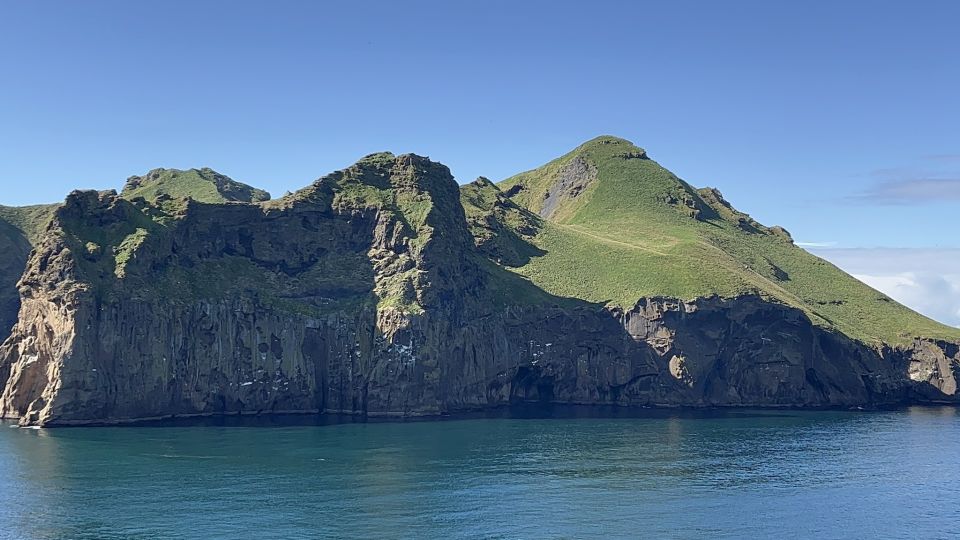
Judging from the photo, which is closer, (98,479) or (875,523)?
(875,523)

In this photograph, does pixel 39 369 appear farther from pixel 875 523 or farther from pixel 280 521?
pixel 875 523

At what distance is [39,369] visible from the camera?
187625 millimetres

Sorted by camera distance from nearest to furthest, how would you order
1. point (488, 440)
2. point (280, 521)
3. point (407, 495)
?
point (280, 521) → point (407, 495) → point (488, 440)

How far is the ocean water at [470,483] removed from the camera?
114375mm

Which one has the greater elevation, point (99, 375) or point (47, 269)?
point (47, 269)

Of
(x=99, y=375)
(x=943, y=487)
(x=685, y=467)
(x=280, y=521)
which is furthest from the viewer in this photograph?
(x=99, y=375)

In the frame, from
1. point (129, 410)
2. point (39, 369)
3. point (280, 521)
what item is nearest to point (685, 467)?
point (280, 521)

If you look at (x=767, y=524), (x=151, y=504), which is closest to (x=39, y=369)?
(x=151, y=504)

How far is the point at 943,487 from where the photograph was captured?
464 feet

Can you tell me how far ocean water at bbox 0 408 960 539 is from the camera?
114 metres

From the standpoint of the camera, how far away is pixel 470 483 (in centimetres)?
13612

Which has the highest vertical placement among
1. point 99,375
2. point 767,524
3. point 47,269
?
point 47,269

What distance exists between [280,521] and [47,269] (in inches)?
4000

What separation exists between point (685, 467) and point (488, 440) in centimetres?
3736
